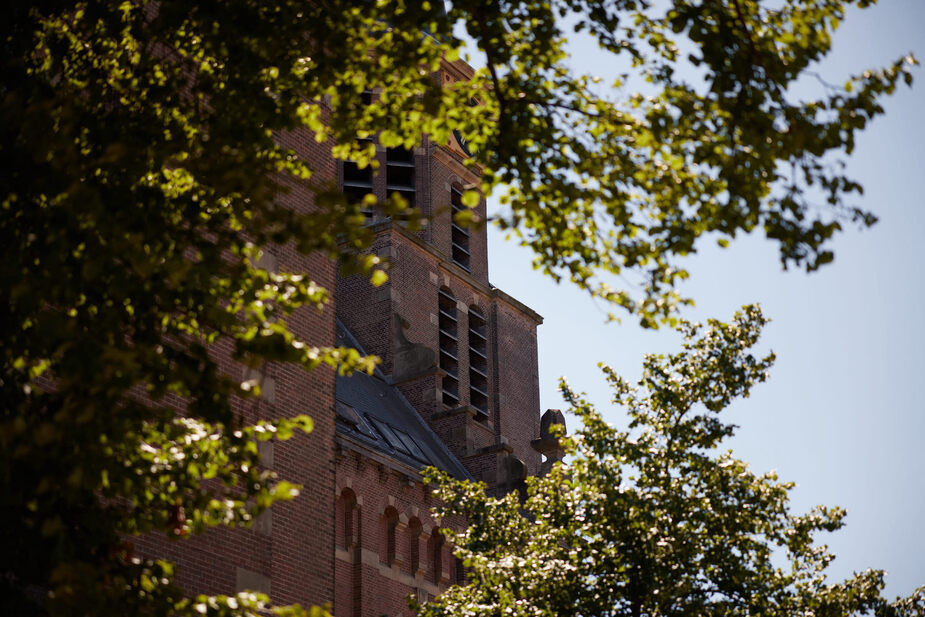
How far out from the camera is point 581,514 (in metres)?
16.5

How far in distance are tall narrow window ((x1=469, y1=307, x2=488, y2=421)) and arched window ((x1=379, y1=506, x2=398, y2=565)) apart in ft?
33.9

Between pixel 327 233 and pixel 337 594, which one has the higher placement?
pixel 337 594

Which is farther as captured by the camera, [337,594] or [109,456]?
[337,594]

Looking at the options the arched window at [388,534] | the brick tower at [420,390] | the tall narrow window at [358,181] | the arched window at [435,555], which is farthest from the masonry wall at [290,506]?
the tall narrow window at [358,181]

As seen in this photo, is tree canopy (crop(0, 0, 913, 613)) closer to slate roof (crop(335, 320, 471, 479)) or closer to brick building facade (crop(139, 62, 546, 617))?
brick building facade (crop(139, 62, 546, 617))

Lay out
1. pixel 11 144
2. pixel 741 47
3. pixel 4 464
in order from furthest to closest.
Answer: pixel 741 47 → pixel 11 144 → pixel 4 464

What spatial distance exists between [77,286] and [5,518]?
1.44 m

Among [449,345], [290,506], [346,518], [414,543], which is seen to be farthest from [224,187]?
[449,345]

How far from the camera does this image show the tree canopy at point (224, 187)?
7.21 metres

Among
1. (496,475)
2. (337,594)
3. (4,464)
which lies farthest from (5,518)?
(496,475)

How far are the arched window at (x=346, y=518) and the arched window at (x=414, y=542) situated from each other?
2741mm

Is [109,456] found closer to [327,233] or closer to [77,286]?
[77,286]

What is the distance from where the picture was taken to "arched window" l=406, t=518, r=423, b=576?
32531 mm

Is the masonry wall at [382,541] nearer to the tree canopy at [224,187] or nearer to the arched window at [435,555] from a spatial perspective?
the arched window at [435,555]
